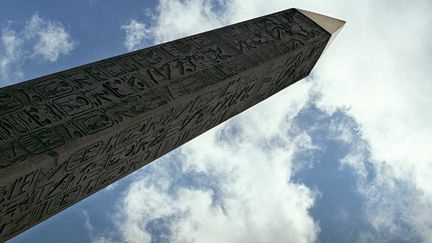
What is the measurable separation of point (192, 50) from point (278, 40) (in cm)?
152

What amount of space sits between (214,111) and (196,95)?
2.69 feet

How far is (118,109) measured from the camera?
6426 millimetres

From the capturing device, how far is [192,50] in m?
7.85

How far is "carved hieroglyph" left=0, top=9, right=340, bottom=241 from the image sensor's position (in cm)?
563

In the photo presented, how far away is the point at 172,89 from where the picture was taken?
23.0 ft

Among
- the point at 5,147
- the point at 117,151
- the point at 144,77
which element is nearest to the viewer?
the point at 5,147

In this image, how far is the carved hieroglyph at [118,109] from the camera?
5633mm

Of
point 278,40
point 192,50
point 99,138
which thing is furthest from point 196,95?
point 278,40

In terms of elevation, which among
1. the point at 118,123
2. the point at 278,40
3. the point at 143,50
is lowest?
the point at 118,123

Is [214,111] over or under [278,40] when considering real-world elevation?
under

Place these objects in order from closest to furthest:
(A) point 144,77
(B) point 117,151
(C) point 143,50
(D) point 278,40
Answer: (B) point 117,151, (A) point 144,77, (C) point 143,50, (D) point 278,40

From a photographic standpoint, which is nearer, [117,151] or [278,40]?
[117,151]

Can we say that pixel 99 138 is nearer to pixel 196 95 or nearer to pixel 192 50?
pixel 196 95

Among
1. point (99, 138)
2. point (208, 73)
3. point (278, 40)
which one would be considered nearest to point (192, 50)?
point (208, 73)
